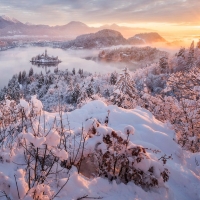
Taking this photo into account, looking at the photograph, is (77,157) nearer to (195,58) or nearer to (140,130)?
(140,130)

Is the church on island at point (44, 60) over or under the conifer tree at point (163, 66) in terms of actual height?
under

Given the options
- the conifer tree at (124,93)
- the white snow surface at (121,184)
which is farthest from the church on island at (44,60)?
the white snow surface at (121,184)

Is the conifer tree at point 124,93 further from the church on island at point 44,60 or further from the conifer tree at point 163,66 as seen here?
the church on island at point 44,60

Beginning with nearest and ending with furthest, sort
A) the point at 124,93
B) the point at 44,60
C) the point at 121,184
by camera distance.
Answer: the point at 121,184 → the point at 124,93 → the point at 44,60

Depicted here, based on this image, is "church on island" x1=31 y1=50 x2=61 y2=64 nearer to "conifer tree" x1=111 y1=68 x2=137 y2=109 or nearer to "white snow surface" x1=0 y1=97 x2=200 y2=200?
"conifer tree" x1=111 y1=68 x2=137 y2=109

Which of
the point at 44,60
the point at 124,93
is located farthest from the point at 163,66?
the point at 44,60

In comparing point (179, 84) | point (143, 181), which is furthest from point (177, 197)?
point (179, 84)

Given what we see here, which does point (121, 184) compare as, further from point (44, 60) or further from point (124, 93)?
point (44, 60)

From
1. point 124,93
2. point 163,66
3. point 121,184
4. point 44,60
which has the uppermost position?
point 121,184

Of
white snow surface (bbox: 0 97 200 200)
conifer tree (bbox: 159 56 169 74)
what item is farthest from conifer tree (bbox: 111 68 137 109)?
conifer tree (bbox: 159 56 169 74)

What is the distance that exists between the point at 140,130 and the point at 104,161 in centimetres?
247

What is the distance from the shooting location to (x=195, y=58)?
200 ft

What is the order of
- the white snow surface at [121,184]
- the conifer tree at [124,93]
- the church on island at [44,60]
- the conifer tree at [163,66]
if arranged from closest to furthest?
the white snow surface at [121,184] → the conifer tree at [124,93] → the conifer tree at [163,66] → the church on island at [44,60]

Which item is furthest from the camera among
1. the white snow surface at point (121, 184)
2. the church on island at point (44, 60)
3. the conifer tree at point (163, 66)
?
the church on island at point (44, 60)
